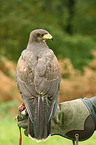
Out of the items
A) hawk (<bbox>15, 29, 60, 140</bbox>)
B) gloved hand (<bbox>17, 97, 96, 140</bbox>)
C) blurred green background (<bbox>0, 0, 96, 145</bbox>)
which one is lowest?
gloved hand (<bbox>17, 97, 96, 140</bbox>)

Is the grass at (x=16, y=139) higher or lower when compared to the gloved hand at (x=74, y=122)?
lower

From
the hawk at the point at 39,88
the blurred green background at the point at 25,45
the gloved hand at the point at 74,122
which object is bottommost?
the gloved hand at the point at 74,122

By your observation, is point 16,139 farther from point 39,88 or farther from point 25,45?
point 25,45

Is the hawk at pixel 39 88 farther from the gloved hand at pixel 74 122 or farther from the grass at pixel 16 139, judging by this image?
the grass at pixel 16 139

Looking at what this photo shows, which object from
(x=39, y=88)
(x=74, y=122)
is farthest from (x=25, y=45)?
(x=39, y=88)

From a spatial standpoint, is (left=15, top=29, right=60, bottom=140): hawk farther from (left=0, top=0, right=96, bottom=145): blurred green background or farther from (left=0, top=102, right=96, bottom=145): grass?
(left=0, top=0, right=96, bottom=145): blurred green background

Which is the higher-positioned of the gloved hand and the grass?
the gloved hand

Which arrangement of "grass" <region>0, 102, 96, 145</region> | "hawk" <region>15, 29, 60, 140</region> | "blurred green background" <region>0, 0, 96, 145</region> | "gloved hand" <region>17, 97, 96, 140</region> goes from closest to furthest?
"hawk" <region>15, 29, 60, 140</region>
"gloved hand" <region>17, 97, 96, 140</region>
"grass" <region>0, 102, 96, 145</region>
"blurred green background" <region>0, 0, 96, 145</region>

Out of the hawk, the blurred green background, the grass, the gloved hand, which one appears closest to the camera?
the hawk

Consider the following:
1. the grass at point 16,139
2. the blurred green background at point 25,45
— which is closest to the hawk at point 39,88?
the grass at point 16,139

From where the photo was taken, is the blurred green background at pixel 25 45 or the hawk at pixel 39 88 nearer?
the hawk at pixel 39 88

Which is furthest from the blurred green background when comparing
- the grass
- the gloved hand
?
the gloved hand

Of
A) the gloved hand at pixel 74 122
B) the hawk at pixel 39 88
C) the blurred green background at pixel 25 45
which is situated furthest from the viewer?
the blurred green background at pixel 25 45

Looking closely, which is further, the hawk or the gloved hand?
the gloved hand
